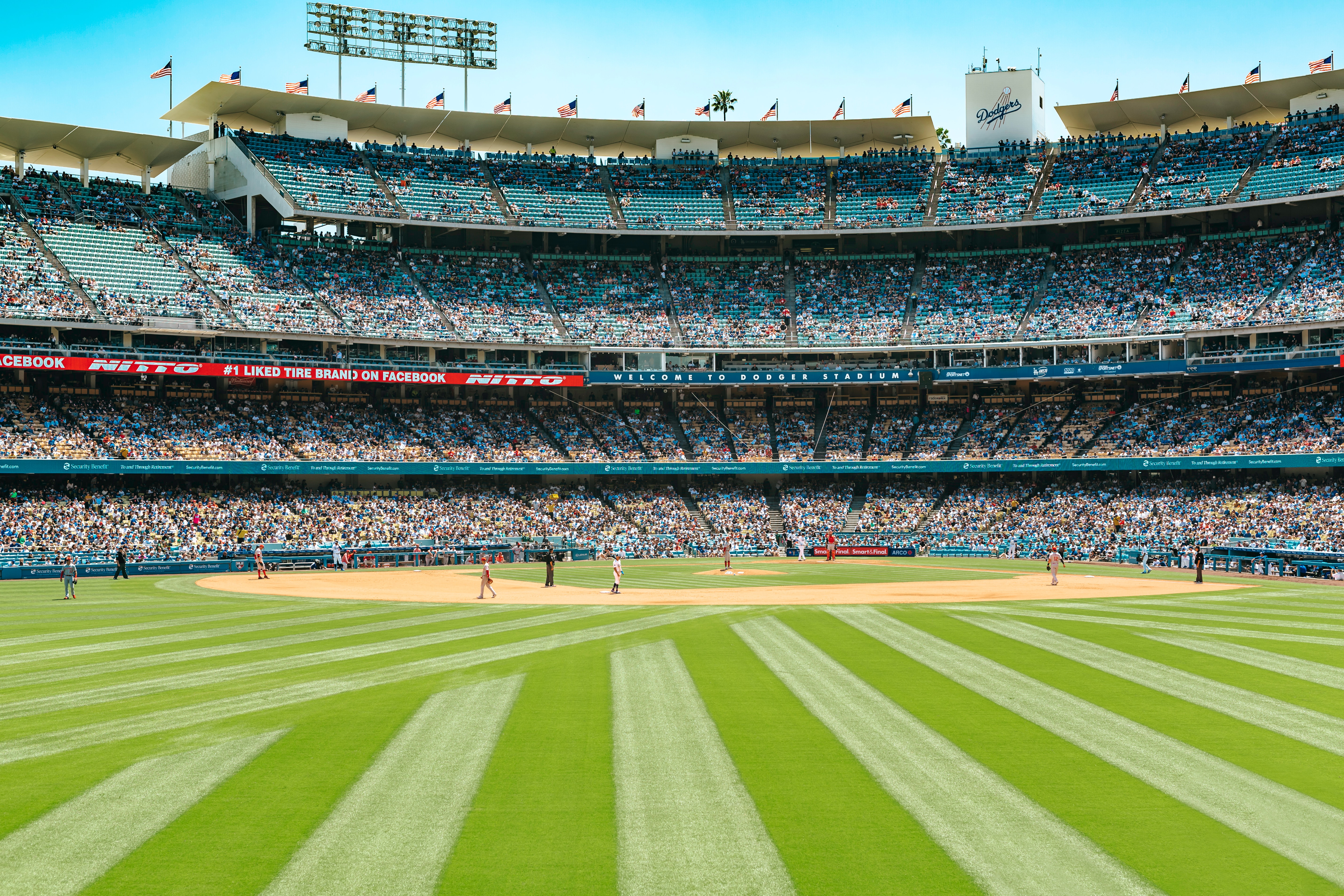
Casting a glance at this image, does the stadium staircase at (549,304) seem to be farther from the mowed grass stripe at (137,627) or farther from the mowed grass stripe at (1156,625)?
the mowed grass stripe at (1156,625)

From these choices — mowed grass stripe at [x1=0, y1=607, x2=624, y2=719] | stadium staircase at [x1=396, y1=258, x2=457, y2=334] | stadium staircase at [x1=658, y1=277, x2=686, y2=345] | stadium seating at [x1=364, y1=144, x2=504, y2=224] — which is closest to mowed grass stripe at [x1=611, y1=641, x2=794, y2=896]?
mowed grass stripe at [x1=0, y1=607, x2=624, y2=719]

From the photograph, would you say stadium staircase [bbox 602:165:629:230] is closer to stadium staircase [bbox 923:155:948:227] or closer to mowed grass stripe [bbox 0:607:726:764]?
stadium staircase [bbox 923:155:948:227]

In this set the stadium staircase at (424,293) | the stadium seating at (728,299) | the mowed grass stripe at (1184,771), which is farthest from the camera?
the stadium seating at (728,299)

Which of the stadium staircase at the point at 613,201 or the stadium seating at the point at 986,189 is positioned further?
the stadium staircase at the point at 613,201

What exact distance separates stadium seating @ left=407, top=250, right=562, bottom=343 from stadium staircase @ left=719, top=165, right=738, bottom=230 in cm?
1444

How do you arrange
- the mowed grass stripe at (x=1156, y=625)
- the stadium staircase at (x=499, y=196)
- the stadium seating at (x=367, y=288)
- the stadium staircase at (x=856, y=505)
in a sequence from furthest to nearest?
1. the stadium staircase at (x=499, y=196)
2. the stadium seating at (x=367, y=288)
3. the stadium staircase at (x=856, y=505)
4. the mowed grass stripe at (x=1156, y=625)

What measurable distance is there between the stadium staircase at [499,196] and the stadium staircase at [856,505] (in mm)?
23478

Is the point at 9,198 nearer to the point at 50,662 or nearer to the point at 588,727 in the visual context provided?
the point at 50,662

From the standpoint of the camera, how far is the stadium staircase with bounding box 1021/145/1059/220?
70.9 meters

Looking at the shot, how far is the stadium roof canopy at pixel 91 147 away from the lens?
6431cm

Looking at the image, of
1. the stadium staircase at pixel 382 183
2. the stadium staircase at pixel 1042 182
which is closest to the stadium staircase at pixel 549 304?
the stadium staircase at pixel 382 183

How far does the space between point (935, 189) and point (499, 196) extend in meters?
31.4

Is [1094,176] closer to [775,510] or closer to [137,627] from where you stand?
[775,510]

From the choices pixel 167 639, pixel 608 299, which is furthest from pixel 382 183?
pixel 167 639
